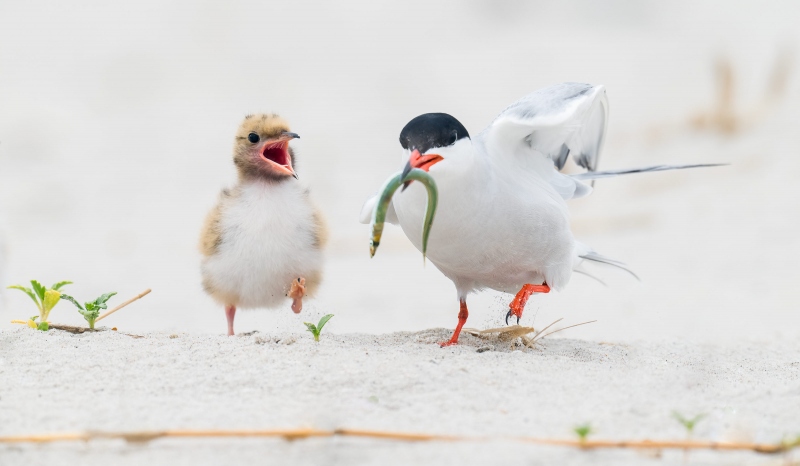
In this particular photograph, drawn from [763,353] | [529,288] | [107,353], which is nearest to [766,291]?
[763,353]

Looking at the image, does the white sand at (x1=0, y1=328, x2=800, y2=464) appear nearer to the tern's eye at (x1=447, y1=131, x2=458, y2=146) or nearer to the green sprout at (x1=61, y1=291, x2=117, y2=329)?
the green sprout at (x1=61, y1=291, x2=117, y2=329)

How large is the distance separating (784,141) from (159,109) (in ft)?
24.5

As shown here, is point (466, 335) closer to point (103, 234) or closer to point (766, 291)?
point (766, 291)

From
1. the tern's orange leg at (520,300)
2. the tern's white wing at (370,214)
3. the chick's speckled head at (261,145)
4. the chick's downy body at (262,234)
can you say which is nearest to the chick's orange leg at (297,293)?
the chick's downy body at (262,234)

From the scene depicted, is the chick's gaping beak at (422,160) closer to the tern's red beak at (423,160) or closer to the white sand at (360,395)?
the tern's red beak at (423,160)

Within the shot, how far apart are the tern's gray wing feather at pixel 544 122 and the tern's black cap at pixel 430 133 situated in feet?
1.06

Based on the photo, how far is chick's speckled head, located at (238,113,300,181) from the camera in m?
4.36

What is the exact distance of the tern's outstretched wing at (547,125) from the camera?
358cm

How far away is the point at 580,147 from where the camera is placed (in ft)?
14.3

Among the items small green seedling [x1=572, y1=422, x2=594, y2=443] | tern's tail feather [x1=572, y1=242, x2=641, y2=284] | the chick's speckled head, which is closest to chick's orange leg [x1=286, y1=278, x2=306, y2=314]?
the chick's speckled head

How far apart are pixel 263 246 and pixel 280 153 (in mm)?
518

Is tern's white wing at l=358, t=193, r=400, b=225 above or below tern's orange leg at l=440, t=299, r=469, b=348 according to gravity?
above

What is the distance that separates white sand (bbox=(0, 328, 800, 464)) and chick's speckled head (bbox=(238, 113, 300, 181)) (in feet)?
3.17

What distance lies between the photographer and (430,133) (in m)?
3.36
